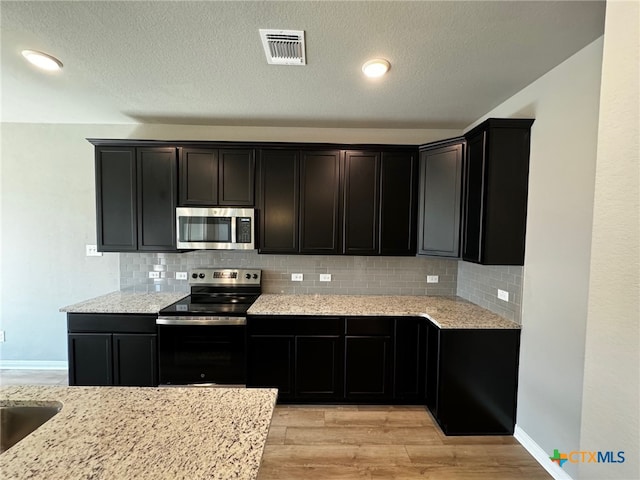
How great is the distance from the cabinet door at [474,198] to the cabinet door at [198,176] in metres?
2.41

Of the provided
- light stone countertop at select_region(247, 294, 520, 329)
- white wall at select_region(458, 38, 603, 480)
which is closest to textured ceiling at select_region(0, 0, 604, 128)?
white wall at select_region(458, 38, 603, 480)

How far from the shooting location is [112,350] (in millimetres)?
2438

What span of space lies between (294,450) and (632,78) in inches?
104

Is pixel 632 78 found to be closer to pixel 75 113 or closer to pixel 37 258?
pixel 75 113

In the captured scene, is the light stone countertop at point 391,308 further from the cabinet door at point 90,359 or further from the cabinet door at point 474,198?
the cabinet door at point 90,359

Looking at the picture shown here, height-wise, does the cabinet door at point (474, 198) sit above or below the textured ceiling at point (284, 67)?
below

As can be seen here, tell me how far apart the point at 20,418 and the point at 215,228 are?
1.84 m

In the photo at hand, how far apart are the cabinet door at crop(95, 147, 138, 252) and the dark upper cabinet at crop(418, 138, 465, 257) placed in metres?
2.95

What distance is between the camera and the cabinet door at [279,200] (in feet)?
9.06

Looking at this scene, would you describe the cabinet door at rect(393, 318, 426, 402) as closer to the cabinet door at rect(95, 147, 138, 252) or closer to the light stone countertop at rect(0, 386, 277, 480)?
the light stone countertop at rect(0, 386, 277, 480)

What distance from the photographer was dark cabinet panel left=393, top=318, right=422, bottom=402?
8.23ft

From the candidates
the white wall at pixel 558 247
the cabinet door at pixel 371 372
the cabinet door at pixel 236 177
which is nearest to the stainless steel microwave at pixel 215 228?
the cabinet door at pixel 236 177

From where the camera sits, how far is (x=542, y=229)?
1.96 m

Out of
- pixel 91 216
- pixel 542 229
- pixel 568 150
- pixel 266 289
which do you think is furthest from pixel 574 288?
pixel 91 216
